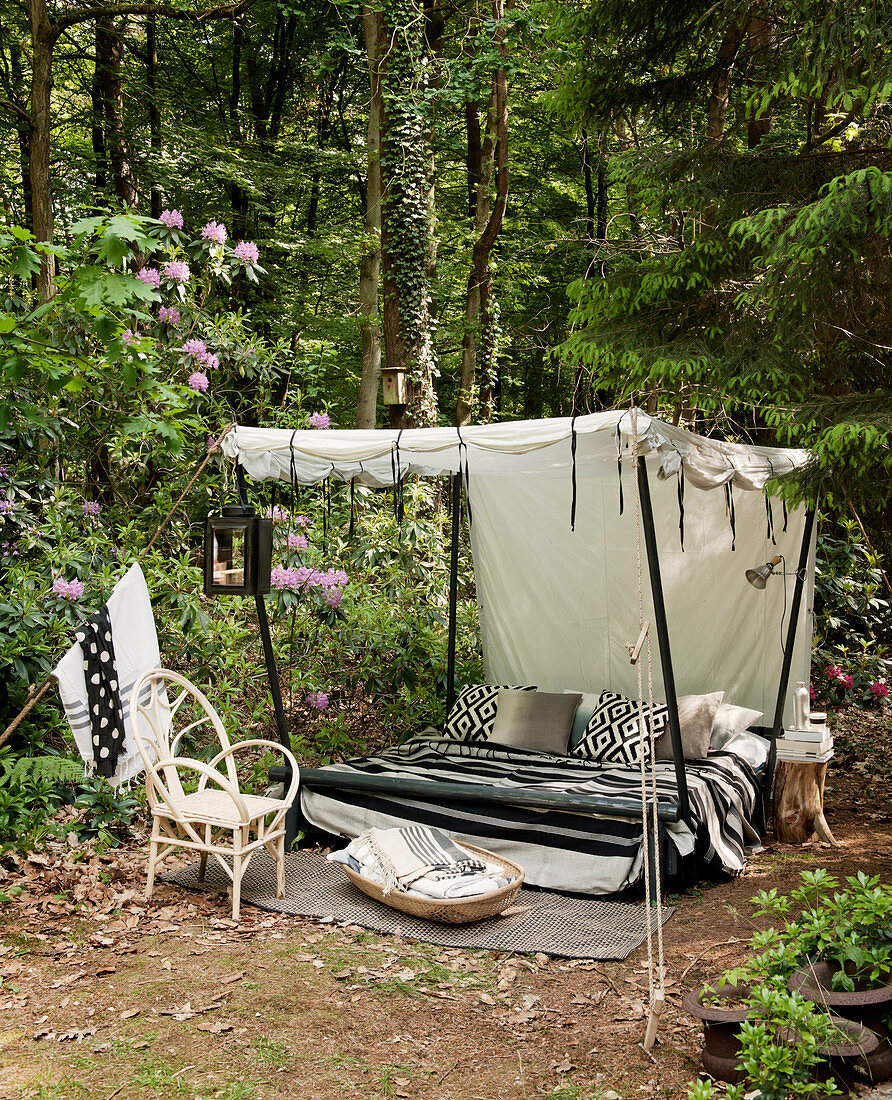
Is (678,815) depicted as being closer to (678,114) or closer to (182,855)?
(182,855)

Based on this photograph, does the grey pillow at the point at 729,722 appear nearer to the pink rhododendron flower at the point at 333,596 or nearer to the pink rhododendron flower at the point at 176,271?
the pink rhododendron flower at the point at 333,596

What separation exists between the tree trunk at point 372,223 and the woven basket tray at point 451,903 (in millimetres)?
4704

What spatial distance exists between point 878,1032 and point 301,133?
10.8 m

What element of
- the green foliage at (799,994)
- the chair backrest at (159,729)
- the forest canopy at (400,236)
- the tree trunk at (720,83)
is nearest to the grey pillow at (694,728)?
the forest canopy at (400,236)

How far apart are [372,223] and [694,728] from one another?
15.5ft

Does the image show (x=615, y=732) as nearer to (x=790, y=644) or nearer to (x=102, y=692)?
(x=790, y=644)

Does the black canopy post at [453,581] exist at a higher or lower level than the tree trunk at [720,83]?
lower

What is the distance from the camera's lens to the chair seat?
3.40m

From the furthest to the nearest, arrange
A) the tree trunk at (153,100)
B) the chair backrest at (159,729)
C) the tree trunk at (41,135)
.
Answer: the tree trunk at (153,100), the tree trunk at (41,135), the chair backrest at (159,729)

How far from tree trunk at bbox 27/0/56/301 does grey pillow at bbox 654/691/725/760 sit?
4206 millimetres

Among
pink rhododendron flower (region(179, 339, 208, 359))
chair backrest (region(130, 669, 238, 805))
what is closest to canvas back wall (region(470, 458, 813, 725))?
pink rhododendron flower (region(179, 339, 208, 359))

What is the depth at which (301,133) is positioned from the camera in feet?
35.0

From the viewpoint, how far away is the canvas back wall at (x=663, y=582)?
5.16 m

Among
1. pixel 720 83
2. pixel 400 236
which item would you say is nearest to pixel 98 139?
pixel 400 236
